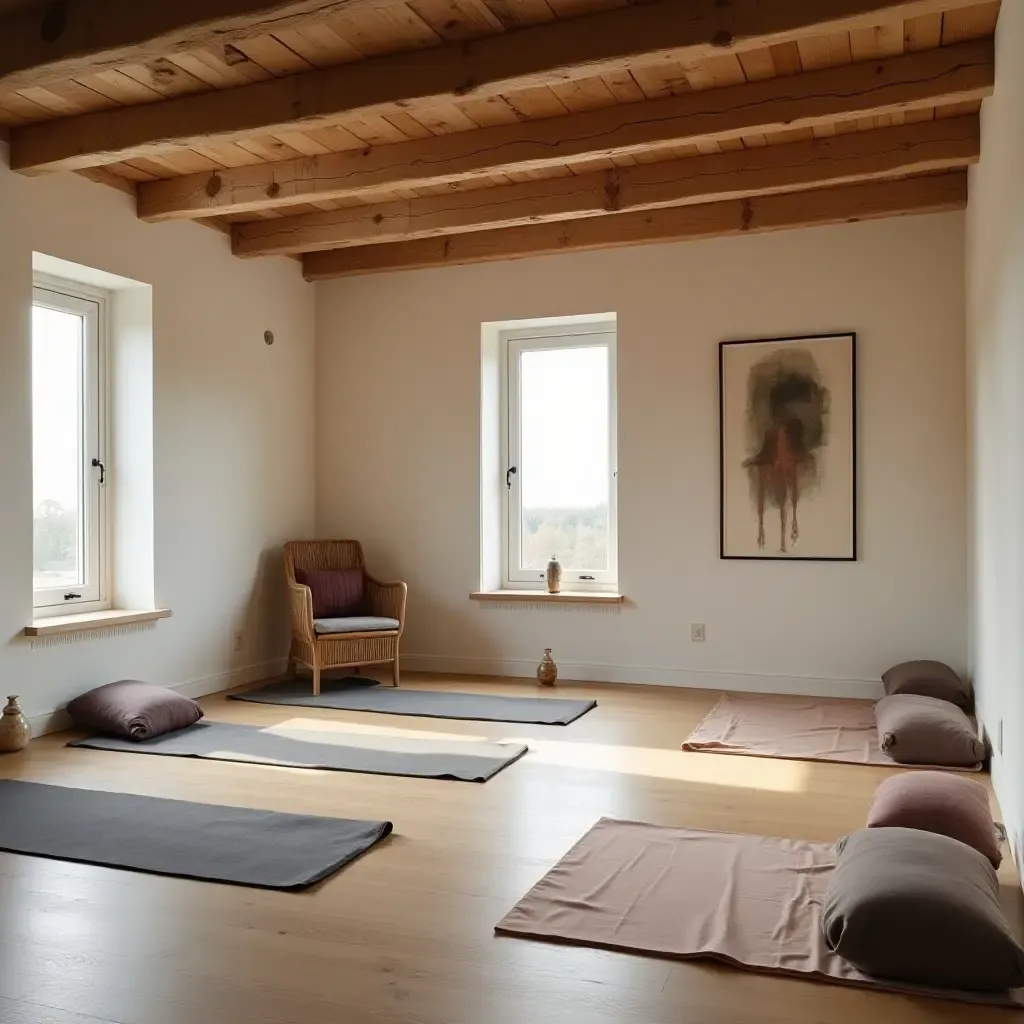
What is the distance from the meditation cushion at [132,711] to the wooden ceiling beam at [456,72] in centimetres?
237

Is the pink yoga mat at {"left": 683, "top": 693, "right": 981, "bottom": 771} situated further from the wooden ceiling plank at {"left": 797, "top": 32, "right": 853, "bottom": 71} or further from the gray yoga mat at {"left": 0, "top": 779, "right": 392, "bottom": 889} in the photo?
the wooden ceiling plank at {"left": 797, "top": 32, "right": 853, "bottom": 71}

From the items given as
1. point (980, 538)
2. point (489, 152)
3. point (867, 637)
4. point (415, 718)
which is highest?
point (489, 152)

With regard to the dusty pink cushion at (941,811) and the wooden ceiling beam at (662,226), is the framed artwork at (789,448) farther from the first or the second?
the dusty pink cushion at (941,811)

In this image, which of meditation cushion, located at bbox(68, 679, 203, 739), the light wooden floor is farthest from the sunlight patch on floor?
meditation cushion, located at bbox(68, 679, 203, 739)

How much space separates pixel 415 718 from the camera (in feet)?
16.9

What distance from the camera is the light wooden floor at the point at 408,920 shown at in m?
2.14

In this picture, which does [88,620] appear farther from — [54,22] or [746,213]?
[746,213]

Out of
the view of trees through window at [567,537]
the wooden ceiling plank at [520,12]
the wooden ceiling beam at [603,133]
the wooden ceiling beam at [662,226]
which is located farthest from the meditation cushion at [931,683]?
the wooden ceiling plank at [520,12]

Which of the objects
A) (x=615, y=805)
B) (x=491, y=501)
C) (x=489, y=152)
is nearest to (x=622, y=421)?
(x=491, y=501)

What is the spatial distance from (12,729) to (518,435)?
3.42 meters

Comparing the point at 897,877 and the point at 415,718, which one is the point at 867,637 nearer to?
the point at 415,718

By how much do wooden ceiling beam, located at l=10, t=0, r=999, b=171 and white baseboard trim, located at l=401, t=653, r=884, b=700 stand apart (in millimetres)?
3470

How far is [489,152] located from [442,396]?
2217 millimetres

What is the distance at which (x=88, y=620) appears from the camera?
16.1 ft
